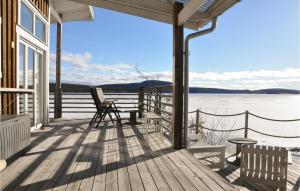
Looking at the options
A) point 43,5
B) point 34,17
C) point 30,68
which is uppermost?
point 43,5

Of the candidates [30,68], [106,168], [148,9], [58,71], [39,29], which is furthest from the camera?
[58,71]

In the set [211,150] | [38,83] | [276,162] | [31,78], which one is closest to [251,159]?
[276,162]

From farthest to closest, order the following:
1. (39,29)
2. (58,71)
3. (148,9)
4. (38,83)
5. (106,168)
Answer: (58,71), (38,83), (39,29), (148,9), (106,168)

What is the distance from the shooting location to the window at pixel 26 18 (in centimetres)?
597

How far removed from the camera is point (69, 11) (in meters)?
10.2

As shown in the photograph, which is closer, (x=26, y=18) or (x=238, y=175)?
(x=238, y=175)

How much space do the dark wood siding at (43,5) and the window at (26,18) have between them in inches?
12.8

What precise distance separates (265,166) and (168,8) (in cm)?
300

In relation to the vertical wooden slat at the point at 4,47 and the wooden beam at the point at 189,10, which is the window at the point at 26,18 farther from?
the wooden beam at the point at 189,10

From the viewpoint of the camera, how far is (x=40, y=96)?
7789mm

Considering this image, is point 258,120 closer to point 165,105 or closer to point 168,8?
point 165,105

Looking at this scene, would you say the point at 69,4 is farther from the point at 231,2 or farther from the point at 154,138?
the point at 231,2

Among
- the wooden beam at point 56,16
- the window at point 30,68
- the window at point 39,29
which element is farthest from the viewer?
the wooden beam at point 56,16

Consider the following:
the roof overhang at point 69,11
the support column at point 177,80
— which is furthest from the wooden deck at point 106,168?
the roof overhang at point 69,11
